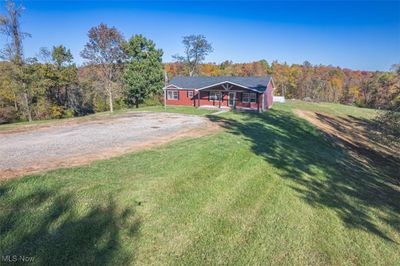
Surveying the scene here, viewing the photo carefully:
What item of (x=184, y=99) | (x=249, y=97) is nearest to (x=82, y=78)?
(x=184, y=99)

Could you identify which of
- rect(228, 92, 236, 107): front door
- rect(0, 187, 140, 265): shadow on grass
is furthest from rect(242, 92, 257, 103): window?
rect(0, 187, 140, 265): shadow on grass

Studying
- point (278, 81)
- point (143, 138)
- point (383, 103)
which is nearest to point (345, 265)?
point (143, 138)

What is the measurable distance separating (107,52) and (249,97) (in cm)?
1964

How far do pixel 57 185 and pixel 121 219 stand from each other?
211cm

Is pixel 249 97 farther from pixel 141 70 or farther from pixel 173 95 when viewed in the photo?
pixel 141 70

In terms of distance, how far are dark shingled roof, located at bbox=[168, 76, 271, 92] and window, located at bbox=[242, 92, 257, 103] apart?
34.2 inches

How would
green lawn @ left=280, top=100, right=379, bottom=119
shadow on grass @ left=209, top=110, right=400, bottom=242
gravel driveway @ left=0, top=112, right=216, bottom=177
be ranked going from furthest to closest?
1. green lawn @ left=280, top=100, right=379, bottom=119
2. gravel driveway @ left=0, top=112, right=216, bottom=177
3. shadow on grass @ left=209, top=110, right=400, bottom=242

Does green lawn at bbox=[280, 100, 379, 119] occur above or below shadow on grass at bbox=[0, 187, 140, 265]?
below

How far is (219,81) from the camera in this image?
29781 millimetres

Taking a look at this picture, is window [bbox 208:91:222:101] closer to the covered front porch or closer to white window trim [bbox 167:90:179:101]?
the covered front porch

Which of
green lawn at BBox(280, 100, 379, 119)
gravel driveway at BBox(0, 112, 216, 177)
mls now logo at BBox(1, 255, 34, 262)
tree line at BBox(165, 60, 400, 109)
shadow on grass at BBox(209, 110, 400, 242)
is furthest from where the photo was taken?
tree line at BBox(165, 60, 400, 109)

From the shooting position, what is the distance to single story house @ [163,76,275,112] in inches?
1041

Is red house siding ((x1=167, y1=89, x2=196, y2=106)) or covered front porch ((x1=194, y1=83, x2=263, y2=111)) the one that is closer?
covered front porch ((x1=194, y1=83, x2=263, y2=111))

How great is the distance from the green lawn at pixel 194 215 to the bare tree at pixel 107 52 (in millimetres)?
25816
